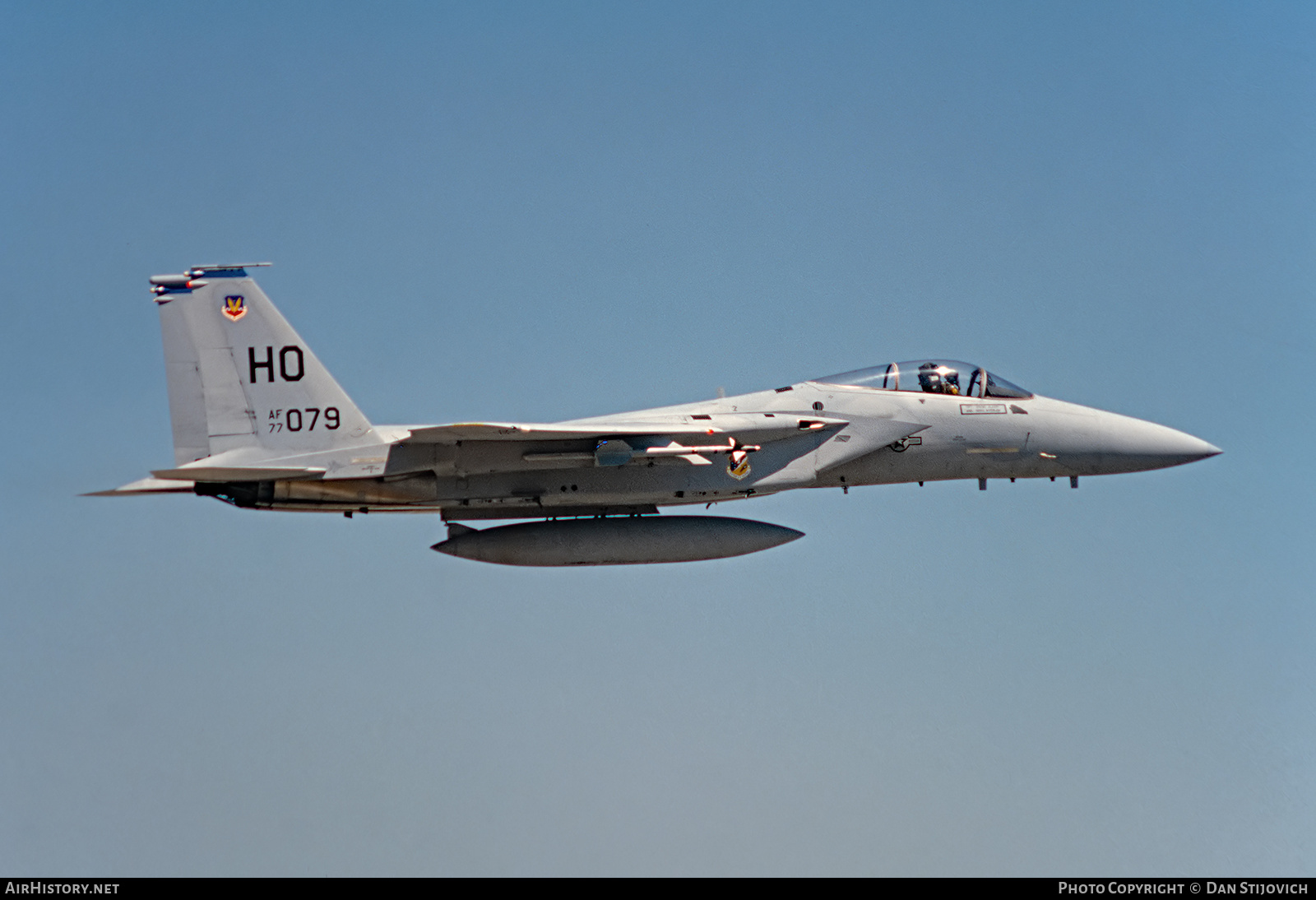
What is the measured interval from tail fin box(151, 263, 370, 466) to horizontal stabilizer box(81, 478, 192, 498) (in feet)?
2.00

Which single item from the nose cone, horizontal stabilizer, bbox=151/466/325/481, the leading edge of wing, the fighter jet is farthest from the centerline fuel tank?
the nose cone

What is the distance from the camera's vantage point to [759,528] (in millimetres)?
25609

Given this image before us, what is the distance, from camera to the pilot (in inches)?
1048

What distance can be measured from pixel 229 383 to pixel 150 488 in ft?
6.02

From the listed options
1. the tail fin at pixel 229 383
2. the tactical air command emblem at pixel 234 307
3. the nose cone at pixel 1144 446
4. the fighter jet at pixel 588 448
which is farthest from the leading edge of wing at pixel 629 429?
the nose cone at pixel 1144 446

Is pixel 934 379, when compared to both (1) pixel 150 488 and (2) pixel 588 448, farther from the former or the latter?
(1) pixel 150 488

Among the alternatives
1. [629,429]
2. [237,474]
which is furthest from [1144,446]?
[237,474]

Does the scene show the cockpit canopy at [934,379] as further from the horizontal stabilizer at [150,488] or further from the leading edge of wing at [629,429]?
the horizontal stabilizer at [150,488]

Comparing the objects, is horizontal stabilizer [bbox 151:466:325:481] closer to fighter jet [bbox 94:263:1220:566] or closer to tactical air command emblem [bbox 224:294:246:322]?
fighter jet [bbox 94:263:1220:566]
